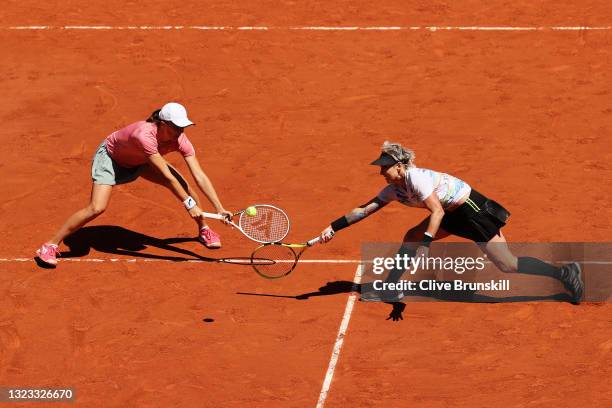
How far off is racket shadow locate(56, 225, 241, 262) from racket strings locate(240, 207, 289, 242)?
641 mm

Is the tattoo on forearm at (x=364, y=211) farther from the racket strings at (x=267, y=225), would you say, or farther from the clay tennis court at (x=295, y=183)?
the racket strings at (x=267, y=225)

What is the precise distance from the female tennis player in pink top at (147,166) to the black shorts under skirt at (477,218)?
2554 mm

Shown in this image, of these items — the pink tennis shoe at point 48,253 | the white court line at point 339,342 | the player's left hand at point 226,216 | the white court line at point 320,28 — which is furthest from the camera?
the white court line at point 320,28

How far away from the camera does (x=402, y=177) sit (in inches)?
537

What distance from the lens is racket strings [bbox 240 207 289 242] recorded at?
1525 cm

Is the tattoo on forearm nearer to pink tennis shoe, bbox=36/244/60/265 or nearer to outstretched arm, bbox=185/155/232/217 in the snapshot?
outstretched arm, bbox=185/155/232/217

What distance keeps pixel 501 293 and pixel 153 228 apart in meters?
4.47

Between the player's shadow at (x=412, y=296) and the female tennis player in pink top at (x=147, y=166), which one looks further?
the female tennis player in pink top at (x=147, y=166)

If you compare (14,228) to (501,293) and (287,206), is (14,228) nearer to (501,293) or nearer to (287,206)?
(287,206)

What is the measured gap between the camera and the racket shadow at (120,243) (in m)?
15.7

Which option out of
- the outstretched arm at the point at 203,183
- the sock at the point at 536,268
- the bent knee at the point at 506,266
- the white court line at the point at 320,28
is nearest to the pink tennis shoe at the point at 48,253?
the outstretched arm at the point at 203,183

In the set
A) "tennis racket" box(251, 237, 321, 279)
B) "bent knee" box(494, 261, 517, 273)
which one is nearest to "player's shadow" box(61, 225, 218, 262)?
"tennis racket" box(251, 237, 321, 279)

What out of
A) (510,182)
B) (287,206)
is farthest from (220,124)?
(510,182)

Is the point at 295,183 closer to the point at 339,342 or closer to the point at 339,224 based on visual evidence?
the point at 339,224
